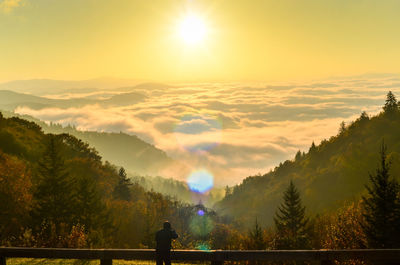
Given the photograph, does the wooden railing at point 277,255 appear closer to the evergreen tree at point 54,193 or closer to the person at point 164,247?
the person at point 164,247

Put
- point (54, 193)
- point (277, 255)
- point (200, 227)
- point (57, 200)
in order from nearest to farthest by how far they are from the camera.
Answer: point (277, 255), point (57, 200), point (54, 193), point (200, 227)

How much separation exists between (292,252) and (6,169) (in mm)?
57741

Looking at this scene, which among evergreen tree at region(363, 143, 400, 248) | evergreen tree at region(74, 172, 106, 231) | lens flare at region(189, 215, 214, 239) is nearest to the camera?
evergreen tree at region(363, 143, 400, 248)

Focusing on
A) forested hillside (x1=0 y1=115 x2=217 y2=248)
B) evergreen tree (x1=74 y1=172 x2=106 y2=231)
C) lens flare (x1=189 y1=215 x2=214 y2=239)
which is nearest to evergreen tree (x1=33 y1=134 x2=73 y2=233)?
forested hillside (x1=0 y1=115 x2=217 y2=248)

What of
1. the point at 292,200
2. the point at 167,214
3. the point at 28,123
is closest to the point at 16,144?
the point at 28,123

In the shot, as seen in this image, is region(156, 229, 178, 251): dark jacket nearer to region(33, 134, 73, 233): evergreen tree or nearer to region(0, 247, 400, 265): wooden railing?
region(0, 247, 400, 265): wooden railing

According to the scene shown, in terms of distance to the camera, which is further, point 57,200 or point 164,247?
point 57,200

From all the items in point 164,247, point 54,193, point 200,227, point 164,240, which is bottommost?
point 200,227

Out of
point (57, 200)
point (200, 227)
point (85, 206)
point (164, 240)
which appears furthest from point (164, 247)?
point (200, 227)

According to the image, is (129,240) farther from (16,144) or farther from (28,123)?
(28,123)

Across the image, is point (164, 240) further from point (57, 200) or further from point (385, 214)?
point (57, 200)

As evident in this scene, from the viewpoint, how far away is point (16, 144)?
94.4 meters

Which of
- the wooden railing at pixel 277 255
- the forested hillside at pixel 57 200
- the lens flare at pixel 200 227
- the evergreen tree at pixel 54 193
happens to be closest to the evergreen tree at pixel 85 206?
the forested hillside at pixel 57 200

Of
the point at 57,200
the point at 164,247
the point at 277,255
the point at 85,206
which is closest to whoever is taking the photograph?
the point at 277,255
